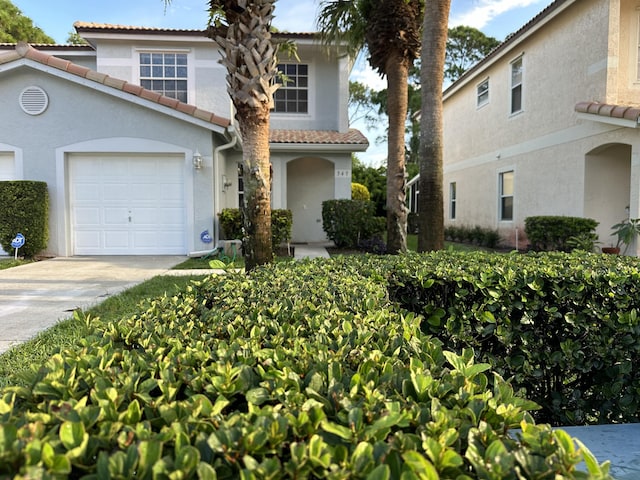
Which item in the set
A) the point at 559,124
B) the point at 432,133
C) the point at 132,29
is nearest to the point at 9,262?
the point at 132,29

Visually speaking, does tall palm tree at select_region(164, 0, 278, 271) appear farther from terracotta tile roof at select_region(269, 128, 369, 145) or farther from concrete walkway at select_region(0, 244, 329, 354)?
terracotta tile roof at select_region(269, 128, 369, 145)

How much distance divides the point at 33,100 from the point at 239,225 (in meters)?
5.93

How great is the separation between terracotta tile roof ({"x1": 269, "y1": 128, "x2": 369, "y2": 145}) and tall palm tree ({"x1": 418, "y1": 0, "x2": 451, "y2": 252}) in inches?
268

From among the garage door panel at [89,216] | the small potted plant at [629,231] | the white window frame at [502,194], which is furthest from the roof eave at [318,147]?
the small potted plant at [629,231]

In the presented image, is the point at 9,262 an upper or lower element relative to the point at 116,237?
lower

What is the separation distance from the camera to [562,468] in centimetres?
108

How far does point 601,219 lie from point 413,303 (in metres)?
10.7

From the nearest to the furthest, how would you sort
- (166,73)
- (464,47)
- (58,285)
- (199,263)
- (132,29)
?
1. (58,285)
2. (199,263)
3. (132,29)
4. (166,73)
5. (464,47)

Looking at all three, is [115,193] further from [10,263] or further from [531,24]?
[531,24]

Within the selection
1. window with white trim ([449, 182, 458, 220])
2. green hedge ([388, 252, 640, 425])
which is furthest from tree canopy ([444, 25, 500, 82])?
green hedge ([388, 252, 640, 425])

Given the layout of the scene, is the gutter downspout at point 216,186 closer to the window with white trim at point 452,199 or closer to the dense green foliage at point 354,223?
the dense green foliage at point 354,223

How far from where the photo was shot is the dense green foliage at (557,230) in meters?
10.9

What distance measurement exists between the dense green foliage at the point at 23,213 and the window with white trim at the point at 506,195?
1415 centimetres

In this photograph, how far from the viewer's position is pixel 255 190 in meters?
5.90
